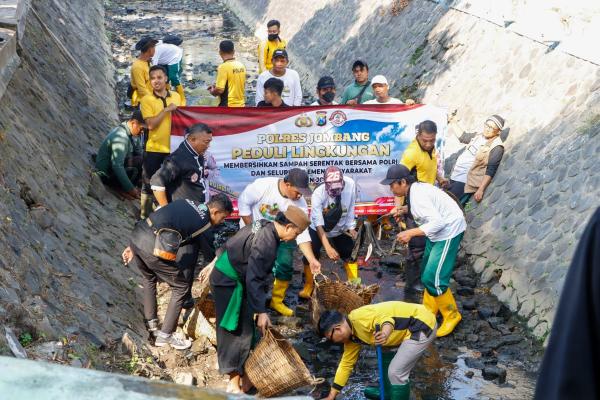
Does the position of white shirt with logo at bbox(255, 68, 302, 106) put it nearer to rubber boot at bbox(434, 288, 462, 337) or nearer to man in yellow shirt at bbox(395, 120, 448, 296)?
man in yellow shirt at bbox(395, 120, 448, 296)

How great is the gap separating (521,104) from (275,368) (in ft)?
19.8

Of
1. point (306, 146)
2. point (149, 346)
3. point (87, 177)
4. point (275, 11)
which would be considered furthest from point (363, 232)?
point (275, 11)

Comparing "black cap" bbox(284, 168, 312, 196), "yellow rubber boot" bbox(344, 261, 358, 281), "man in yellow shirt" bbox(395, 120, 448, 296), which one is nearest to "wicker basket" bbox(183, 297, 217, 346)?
"black cap" bbox(284, 168, 312, 196)

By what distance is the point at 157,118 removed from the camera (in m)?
9.77

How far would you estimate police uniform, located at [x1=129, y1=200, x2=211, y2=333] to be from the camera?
23.7 feet

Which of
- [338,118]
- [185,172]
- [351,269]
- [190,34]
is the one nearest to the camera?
[185,172]

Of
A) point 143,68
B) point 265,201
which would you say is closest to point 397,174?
point 265,201

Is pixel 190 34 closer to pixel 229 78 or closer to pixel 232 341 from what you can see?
pixel 229 78

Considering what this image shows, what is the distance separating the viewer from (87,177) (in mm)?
10711

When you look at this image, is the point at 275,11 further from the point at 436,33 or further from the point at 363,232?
the point at 363,232

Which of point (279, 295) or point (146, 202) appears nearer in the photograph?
point (279, 295)

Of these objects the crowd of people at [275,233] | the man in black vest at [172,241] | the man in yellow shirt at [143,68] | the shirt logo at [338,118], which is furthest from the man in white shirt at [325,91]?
the man in black vest at [172,241]

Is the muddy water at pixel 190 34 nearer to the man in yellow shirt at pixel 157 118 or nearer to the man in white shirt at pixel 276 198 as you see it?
the man in yellow shirt at pixel 157 118

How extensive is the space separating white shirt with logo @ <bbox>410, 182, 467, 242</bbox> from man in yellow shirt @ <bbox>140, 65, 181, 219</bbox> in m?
3.55
